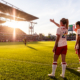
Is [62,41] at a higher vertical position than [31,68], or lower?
higher

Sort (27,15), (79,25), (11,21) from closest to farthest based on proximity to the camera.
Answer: (79,25), (27,15), (11,21)

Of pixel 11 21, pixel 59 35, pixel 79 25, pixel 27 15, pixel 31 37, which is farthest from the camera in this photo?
pixel 31 37

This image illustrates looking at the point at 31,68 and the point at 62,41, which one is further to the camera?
the point at 31,68

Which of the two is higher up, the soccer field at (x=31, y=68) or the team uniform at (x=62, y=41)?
the team uniform at (x=62, y=41)

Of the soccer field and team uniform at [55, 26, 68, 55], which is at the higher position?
team uniform at [55, 26, 68, 55]

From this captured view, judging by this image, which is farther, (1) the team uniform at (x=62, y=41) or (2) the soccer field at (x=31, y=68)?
(2) the soccer field at (x=31, y=68)

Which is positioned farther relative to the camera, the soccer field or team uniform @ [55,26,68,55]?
the soccer field

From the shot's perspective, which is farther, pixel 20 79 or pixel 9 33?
pixel 9 33

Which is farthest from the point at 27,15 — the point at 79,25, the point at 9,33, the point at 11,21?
the point at 79,25

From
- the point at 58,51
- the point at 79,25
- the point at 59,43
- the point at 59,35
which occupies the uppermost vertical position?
the point at 79,25

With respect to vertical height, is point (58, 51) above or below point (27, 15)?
below

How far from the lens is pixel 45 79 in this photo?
9.59 ft

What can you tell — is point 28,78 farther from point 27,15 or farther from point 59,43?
point 27,15

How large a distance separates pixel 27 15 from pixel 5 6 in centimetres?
1224
